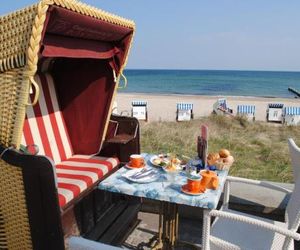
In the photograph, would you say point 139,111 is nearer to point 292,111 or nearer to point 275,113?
point 275,113

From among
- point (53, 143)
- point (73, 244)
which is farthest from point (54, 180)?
point (53, 143)

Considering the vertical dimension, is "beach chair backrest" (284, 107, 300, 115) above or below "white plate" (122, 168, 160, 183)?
below

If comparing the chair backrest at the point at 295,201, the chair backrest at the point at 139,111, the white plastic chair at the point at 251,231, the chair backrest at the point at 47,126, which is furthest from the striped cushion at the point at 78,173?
the chair backrest at the point at 139,111

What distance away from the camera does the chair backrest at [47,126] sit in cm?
371

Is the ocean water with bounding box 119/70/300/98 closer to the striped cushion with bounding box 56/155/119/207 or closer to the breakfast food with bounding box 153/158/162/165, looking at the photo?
the striped cushion with bounding box 56/155/119/207

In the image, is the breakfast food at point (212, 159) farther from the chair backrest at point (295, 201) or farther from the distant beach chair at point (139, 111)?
the distant beach chair at point (139, 111)

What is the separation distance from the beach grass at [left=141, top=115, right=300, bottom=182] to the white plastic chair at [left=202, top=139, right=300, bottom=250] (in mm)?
2826

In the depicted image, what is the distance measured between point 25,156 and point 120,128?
1861mm

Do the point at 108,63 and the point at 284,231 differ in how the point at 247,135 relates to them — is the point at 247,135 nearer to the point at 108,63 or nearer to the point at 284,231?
the point at 108,63

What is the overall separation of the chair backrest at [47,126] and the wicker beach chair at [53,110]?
0.04ft

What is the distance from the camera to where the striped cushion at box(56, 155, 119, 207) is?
3.06 meters

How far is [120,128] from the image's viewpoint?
4082 millimetres

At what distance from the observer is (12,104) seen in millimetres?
2266

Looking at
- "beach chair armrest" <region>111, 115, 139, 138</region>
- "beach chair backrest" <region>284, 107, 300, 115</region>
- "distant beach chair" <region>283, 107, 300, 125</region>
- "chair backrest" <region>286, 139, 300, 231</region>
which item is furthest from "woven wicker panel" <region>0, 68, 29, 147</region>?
"beach chair backrest" <region>284, 107, 300, 115</region>
